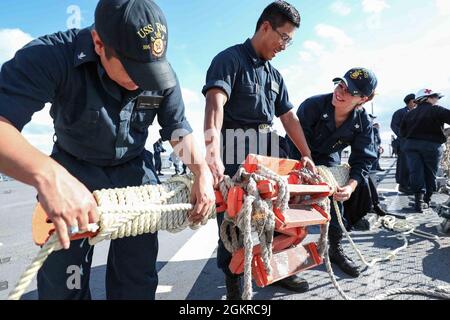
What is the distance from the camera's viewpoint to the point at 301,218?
4.95 feet

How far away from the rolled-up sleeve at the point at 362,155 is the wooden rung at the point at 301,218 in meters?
1.07

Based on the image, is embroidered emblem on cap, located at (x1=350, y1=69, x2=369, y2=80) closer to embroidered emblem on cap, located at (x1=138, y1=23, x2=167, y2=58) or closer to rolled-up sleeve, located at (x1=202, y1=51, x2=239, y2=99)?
rolled-up sleeve, located at (x1=202, y1=51, x2=239, y2=99)

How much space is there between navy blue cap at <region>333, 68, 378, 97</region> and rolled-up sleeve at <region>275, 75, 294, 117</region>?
479mm

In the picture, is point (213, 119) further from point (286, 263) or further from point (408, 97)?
point (408, 97)

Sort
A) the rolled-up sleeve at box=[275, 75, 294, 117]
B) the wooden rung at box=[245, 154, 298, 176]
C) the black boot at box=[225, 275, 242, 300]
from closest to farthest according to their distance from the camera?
the wooden rung at box=[245, 154, 298, 176] → the black boot at box=[225, 275, 242, 300] → the rolled-up sleeve at box=[275, 75, 294, 117]

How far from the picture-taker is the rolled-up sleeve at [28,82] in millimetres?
1074

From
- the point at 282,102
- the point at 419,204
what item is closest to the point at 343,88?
the point at 282,102

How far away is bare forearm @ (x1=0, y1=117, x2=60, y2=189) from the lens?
0.90 m

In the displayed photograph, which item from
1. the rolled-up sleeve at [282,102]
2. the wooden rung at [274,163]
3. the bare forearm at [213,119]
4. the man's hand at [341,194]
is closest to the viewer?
the wooden rung at [274,163]

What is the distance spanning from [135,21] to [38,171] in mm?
593

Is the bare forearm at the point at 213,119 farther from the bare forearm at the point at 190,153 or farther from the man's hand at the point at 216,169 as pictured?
the bare forearm at the point at 190,153

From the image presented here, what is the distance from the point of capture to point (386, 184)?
771cm

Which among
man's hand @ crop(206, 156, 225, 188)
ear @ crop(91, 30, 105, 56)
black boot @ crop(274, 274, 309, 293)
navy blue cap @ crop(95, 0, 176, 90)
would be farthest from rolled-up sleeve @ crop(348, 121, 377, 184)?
ear @ crop(91, 30, 105, 56)

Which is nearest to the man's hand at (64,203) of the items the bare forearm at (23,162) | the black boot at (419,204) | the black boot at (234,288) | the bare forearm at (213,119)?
the bare forearm at (23,162)
